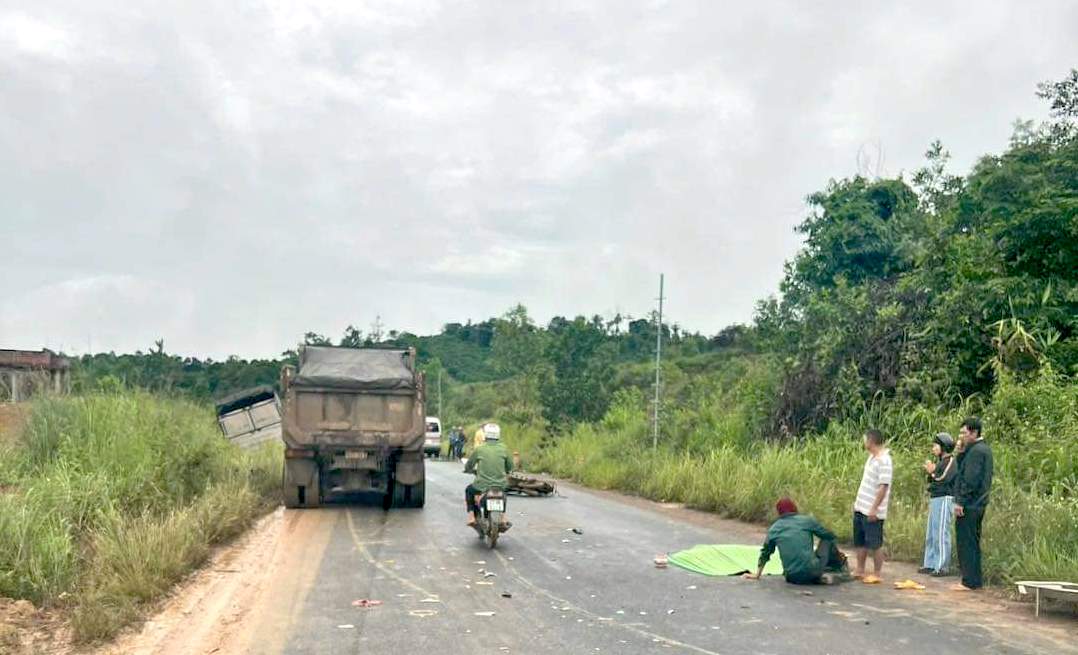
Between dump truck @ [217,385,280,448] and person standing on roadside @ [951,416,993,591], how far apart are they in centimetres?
2523

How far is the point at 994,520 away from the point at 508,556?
5.69 meters

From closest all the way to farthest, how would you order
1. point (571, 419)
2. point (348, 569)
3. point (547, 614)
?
point (547, 614) < point (348, 569) < point (571, 419)

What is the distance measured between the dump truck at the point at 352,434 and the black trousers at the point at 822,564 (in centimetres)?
852

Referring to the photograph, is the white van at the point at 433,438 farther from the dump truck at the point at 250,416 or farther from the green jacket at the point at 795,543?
the green jacket at the point at 795,543

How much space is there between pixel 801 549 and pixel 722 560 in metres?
1.59

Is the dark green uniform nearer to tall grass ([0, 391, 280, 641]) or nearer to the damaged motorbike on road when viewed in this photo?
the damaged motorbike on road

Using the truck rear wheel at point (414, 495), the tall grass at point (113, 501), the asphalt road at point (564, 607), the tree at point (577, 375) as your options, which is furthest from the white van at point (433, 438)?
the asphalt road at point (564, 607)

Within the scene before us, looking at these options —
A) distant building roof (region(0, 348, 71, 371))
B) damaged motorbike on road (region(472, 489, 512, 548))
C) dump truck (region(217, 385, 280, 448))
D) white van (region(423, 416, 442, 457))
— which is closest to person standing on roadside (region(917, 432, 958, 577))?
damaged motorbike on road (region(472, 489, 512, 548))

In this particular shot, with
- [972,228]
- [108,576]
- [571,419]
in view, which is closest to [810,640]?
[108,576]

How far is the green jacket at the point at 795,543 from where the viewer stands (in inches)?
386

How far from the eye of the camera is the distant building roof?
1758 centimetres

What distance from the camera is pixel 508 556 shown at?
11555mm

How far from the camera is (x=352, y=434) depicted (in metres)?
16.8

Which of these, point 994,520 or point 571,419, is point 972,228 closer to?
point 994,520
